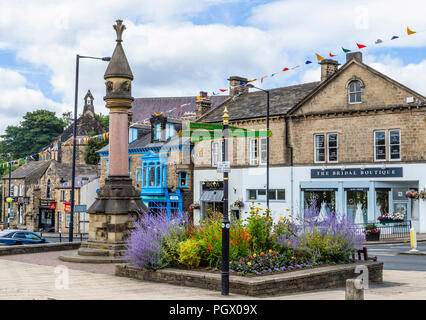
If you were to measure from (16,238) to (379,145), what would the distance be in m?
21.9

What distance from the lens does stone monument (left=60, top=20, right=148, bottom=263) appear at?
18438 mm

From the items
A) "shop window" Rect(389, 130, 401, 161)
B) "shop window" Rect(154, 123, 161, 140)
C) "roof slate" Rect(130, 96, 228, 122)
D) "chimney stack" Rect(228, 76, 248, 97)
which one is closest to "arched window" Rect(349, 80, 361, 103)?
"shop window" Rect(389, 130, 401, 161)

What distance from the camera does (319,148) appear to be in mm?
35406

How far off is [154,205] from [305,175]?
582 inches

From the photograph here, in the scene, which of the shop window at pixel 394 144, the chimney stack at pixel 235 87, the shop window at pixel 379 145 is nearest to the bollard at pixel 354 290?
the shop window at pixel 394 144

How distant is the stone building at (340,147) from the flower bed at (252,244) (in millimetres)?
15606

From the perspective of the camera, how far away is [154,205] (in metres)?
44.7

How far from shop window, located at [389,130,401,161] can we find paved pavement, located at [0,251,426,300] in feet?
55.0

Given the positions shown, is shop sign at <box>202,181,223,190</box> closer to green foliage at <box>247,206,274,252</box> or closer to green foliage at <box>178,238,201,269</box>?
green foliage at <box>247,206,274,252</box>

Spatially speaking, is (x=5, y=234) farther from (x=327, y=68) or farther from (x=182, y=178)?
(x=327, y=68)

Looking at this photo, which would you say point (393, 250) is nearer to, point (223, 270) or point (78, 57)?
point (223, 270)

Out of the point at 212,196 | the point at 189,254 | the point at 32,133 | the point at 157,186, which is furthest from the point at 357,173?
the point at 32,133

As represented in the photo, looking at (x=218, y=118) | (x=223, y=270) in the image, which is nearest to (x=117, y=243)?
(x=223, y=270)

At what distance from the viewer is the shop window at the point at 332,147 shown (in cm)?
3466
